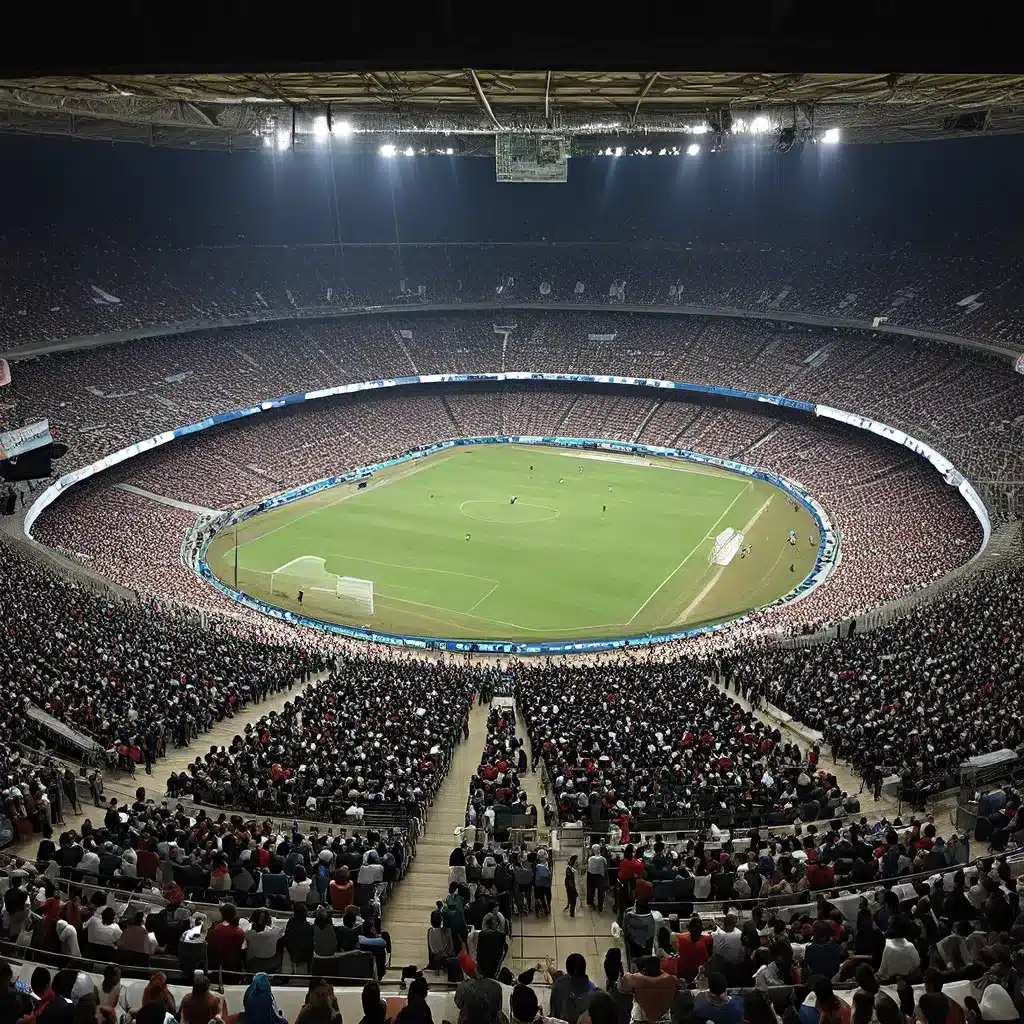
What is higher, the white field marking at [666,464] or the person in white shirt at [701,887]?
the white field marking at [666,464]

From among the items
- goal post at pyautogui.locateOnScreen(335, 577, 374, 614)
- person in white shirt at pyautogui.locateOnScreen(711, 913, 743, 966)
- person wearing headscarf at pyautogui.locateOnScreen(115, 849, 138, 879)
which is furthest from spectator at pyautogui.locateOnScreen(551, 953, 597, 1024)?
goal post at pyautogui.locateOnScreen(335, 577, 374, 614)

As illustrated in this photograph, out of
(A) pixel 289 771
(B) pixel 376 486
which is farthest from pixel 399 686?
(B) pixel 376 486

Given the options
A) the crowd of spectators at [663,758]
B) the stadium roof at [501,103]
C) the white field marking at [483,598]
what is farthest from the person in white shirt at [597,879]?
the white field marking at [483,598]

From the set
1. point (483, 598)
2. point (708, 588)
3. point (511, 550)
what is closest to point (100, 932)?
point (483, 598)

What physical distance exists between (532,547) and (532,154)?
2048cm

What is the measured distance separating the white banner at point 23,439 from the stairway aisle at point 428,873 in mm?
32354

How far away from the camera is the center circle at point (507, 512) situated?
198ft

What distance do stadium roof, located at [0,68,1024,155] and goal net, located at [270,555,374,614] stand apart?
1949 cm

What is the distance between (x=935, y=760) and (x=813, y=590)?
86.2 ft

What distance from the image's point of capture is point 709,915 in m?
13.4

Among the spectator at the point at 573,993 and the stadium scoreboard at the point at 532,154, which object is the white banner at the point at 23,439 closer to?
the stadium scoreboard at the point at 532,154

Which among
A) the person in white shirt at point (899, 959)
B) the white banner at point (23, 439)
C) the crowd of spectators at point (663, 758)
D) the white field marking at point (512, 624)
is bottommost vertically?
the person in white shirt at point (899, 959)

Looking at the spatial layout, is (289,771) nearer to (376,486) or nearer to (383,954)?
(383,954)

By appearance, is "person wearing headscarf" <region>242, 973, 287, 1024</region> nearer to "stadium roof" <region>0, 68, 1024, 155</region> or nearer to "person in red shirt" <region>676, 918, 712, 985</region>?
"person in red shirt" <region>676, 918, 712, 985</region>
